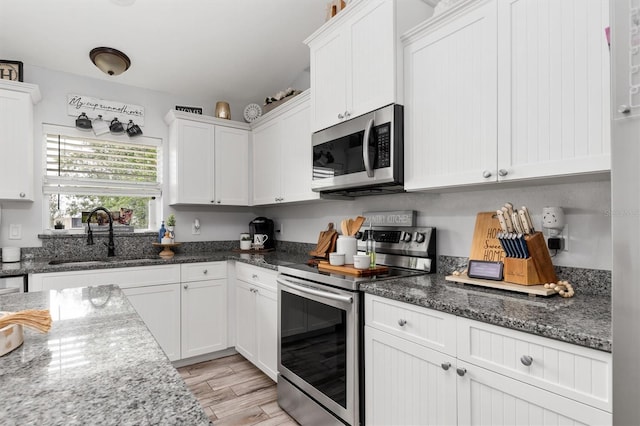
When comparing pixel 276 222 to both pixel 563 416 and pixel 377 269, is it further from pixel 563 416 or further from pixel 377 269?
pixel 563 416

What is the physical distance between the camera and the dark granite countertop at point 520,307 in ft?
3.37

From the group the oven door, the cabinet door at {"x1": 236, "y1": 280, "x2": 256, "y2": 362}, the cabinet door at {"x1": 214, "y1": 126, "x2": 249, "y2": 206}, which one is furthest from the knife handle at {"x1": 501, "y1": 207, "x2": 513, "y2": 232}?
the cabinet door at {"x1": 214, "y1": 126, "x2": 249, "y2": 206}

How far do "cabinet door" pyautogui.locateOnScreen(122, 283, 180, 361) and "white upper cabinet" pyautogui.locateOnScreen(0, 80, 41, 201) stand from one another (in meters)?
1.08

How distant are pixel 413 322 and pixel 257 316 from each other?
1.56 metres

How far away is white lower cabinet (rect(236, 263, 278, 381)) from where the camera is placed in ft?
8.36

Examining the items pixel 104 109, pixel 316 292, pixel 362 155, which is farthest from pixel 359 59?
pixel 104 109

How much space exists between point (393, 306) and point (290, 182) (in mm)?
1651

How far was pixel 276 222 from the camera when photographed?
3816 mm

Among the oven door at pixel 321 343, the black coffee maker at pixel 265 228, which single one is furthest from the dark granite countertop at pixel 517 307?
the black coffee maker at pixel 265 228

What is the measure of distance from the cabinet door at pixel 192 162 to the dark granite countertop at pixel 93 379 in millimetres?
2338

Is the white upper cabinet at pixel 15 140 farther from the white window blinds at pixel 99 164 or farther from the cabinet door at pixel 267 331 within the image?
the cabinet door at pixel 267 331

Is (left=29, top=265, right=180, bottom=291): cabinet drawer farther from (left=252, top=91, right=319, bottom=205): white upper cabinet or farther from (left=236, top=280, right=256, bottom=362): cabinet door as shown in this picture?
(left=252, top=91, right=319, bottom=205): white upper cabinet

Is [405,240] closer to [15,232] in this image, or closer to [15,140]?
[15,140]

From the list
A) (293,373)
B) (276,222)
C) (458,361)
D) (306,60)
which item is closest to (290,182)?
(276,222)
